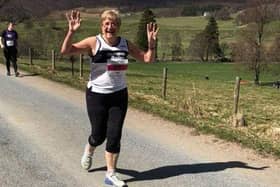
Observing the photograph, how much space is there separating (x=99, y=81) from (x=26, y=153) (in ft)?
7.19

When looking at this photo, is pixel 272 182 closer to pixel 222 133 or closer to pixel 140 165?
pixel 140 165

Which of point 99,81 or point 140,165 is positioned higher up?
point 99,81

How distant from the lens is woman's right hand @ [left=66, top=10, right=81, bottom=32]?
19.0ft

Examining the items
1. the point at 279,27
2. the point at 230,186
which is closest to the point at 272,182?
the point at 230,186

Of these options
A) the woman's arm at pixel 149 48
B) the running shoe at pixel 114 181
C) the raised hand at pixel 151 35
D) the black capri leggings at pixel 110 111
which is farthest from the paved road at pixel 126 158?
the raised hand at pixel 151 35

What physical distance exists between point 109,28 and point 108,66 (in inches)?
16.0

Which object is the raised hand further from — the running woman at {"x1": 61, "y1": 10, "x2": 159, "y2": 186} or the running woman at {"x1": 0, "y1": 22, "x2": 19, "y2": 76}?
the running woman at {"x1": 0, "y1": 22, "x2": 19, "y2": 76}

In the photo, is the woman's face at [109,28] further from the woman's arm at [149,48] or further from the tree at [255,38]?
the tree at [255,38]

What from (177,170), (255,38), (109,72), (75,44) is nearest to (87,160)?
(177,170)

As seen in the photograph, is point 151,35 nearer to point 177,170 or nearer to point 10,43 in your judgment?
point 177,170

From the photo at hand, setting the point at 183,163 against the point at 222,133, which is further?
the point at 222,133

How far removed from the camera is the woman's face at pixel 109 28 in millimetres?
5871

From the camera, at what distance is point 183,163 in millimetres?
7301

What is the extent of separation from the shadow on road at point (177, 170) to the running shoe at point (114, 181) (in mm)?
281
